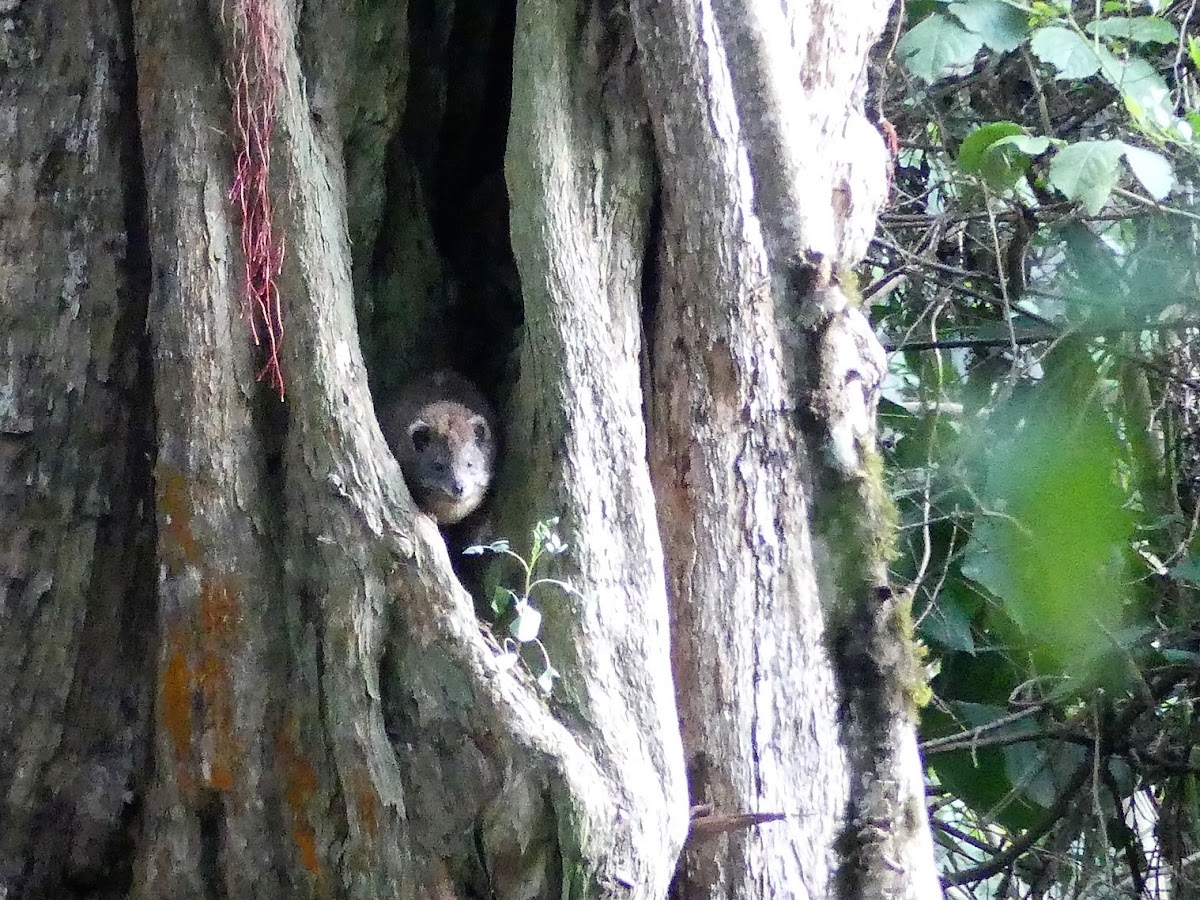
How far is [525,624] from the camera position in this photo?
2.33m

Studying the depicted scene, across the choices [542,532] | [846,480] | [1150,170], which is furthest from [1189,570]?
[542,532]

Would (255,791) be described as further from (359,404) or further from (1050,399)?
(1050,399)

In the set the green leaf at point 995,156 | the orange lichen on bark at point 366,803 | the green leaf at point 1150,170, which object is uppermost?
the green leaf at point 995,156

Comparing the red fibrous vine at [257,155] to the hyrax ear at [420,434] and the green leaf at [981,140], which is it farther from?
the green leaf at [981,140]

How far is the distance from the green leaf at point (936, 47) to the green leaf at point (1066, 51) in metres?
0.21

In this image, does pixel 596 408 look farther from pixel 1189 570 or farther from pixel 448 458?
pixel 1189 570

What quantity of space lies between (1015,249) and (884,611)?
2.14 meters

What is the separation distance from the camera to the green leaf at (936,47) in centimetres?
359

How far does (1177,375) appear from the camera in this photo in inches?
160

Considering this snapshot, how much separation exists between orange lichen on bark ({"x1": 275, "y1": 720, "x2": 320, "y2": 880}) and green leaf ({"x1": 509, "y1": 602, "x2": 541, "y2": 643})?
47 cm

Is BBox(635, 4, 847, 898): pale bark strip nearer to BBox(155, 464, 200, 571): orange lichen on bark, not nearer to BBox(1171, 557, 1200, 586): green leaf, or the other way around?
BBox(155, 464, 200, 571): orange lichen on bark

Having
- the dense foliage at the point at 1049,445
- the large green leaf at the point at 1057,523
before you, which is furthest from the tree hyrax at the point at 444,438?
the large green leaf at the point at 1057,523

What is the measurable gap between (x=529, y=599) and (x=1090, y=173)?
1829 millimetres

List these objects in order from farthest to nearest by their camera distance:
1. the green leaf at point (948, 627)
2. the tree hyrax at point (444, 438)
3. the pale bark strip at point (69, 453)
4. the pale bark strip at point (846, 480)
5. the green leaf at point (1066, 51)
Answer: the green leaf at point (948, 627), the green leaf at point (1066, 51), the tree hyrax at point (444, 438), the pale bark strip at point (846, 480), the pale bark strip at point (69, 453)
